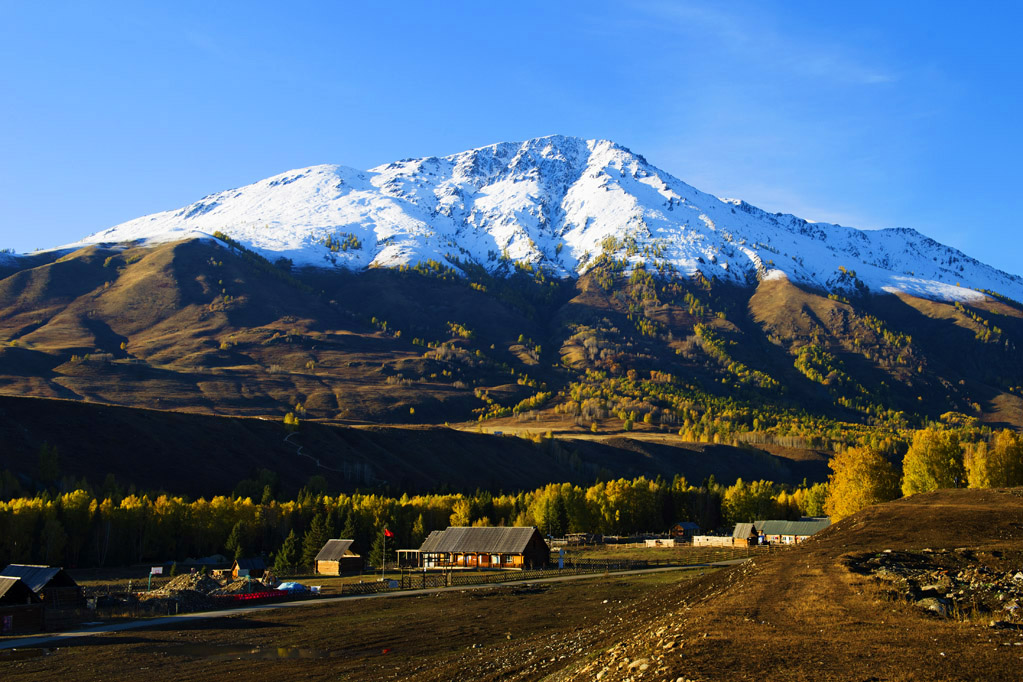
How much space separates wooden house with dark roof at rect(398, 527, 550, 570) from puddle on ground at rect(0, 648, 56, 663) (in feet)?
186

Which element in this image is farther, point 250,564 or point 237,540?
point 237,540

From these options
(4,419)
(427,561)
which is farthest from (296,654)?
(4,419)

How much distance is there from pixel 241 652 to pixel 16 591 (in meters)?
21.1

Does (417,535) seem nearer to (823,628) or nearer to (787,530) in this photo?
(787,530)

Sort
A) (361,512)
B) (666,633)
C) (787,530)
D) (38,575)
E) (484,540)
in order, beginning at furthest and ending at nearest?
1. (787,530)
2. (361,512)
3. (484,540)
4. (38,575)
5. (666,633)

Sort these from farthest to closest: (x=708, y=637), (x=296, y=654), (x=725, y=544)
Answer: (x=725, y=544), (x=296, y=654), (x=708, y=637)

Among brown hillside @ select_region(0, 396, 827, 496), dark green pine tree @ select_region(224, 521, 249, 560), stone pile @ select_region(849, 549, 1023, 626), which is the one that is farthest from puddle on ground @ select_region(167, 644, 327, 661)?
brown hillside @ select_region(0, 396, 827, 496)

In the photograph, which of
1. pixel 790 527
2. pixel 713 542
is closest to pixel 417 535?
pixel 713 542

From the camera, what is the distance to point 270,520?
11338cm

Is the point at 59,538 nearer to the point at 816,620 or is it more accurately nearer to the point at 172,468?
the point at 172,468

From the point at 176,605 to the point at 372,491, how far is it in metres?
103

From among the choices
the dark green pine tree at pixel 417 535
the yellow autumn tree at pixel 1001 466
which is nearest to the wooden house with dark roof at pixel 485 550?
the dark green pine tree at pixel 417 535

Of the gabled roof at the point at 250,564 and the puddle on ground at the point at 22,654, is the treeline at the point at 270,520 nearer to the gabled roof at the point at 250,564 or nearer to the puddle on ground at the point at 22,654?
the gabled roof at the point at 250,564

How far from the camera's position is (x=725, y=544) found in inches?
4926
